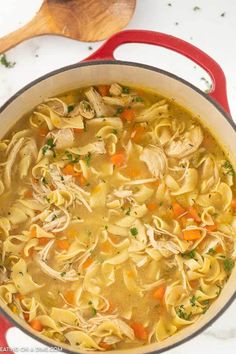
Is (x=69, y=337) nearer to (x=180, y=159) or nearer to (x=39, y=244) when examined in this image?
(x=39, y=244)

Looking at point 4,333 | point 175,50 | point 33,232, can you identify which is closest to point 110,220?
point 33,232

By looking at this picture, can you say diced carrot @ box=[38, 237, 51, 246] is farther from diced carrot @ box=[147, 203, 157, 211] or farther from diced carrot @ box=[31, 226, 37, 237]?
diced carrot @ box=[147, 203, 157, 211]

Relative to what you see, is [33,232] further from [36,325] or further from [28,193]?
[36,325]

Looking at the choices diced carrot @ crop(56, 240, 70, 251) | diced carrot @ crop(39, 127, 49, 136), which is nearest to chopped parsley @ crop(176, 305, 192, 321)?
diced carrot @ crop(56, 240, 70, 251)

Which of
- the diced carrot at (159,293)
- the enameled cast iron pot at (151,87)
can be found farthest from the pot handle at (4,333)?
the diced carrot at (159,293)

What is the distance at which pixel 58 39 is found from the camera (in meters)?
5.73

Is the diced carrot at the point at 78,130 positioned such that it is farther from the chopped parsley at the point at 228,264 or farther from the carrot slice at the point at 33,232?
the chopped parsley at the point at 228,264

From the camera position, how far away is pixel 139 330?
18.6ft

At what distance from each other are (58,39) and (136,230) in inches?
55.8

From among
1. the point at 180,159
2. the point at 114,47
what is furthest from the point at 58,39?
the point at 180,159

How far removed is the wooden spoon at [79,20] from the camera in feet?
18.4

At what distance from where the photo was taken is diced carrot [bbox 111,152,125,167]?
226 inches

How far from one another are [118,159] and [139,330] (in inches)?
46.4

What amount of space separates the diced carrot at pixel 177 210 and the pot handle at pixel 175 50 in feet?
2.41
